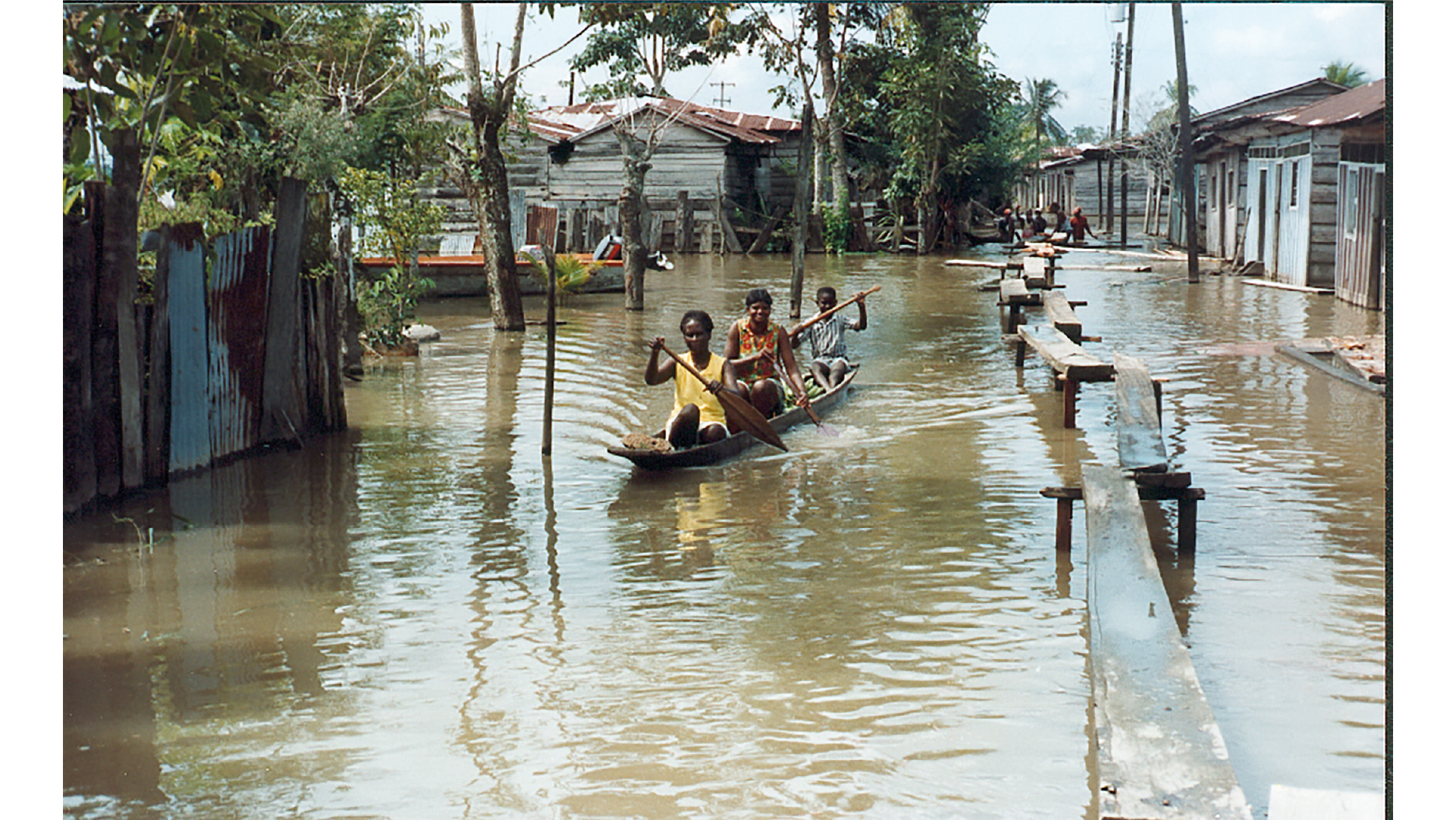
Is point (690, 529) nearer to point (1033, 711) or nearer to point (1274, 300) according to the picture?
point (1033, 711)

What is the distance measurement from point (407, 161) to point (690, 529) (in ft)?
23.9

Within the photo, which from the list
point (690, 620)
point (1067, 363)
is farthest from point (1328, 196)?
point (690, 620)

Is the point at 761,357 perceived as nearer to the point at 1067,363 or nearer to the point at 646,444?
the point at 646,444

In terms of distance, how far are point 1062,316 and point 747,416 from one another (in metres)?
4.12

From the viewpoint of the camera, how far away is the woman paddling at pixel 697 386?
8.02 metres

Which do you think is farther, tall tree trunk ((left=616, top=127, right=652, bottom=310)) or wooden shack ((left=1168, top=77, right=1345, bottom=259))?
wooden shack ((left=1168, top=77, right=1345, bottom=259))

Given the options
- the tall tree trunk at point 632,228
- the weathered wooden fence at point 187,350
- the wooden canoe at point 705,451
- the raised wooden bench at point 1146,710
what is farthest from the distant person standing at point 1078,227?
the raised wooden bench at point 1146,710

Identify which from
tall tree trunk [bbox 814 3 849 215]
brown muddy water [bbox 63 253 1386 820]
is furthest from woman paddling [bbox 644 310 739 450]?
tall tree trunk [bbox 814 3 849 215]

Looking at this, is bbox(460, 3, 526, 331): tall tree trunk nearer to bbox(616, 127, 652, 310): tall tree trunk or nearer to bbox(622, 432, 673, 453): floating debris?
bbox(616, 127, 652, 310): tall tree trunk

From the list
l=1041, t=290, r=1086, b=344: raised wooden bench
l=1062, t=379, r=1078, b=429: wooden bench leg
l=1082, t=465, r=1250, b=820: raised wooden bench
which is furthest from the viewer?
l=1041, t=290, r=1086, b=344: raised wooden bench

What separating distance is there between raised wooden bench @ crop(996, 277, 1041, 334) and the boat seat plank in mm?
4711

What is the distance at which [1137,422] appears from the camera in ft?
22.3

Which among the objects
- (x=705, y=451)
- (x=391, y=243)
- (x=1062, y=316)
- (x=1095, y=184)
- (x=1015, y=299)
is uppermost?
(x=1095, y=184)

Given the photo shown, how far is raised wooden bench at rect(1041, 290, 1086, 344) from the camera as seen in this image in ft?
35.6
